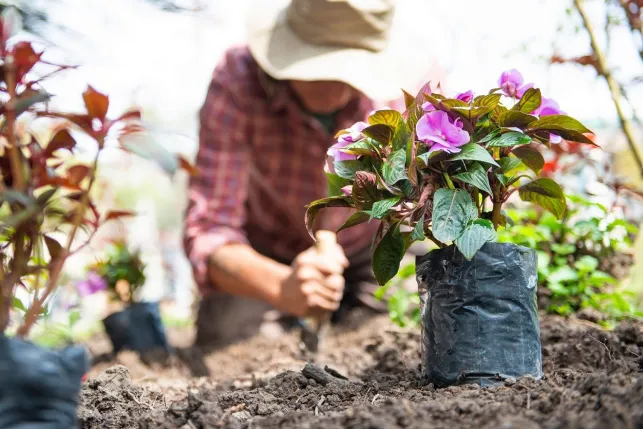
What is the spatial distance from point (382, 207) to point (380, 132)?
0.58ft

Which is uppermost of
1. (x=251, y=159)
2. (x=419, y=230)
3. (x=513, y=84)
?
(x=251, y=159)

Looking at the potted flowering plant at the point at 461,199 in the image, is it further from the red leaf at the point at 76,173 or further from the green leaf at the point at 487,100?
the red leaf at the point at 76,173

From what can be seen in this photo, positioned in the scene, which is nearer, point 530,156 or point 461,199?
point 461,199

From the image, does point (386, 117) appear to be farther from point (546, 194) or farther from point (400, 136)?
point (546, 194)

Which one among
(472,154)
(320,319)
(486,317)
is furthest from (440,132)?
(320,319)

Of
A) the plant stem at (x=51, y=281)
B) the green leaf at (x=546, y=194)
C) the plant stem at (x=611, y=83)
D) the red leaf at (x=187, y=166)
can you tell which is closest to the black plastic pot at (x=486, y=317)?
the green leaf at (x=546, y=194)

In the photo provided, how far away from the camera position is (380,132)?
133 cm

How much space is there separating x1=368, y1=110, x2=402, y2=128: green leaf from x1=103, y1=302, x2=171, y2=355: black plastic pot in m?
2.00

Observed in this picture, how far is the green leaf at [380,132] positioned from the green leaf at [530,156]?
0.28 m

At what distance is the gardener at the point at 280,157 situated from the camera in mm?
2395

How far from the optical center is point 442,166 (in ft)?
4.22

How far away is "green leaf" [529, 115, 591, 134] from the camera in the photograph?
126 cm

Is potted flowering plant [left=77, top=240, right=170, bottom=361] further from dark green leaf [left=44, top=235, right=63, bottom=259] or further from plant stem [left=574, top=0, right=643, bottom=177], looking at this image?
plant stem [left=574, top=0, right=643, bottom=177]

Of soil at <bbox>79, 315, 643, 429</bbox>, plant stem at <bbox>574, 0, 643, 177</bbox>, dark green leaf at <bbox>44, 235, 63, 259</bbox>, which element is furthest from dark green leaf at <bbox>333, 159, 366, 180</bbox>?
plant stem at <bbox>574, 0, 643, 177</bbox>
